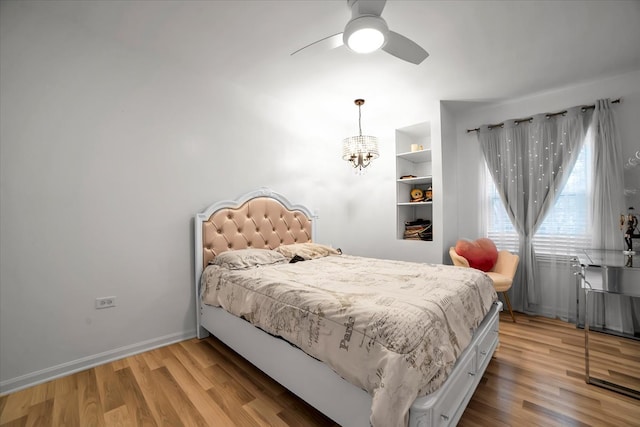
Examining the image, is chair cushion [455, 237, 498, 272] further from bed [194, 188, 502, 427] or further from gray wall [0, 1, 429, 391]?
gray wall [0, 1, 429, 391]

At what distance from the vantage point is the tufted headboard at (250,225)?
2.58 meters

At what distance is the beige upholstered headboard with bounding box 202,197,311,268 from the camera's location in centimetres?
264

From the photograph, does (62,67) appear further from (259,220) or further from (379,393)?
(379,393)

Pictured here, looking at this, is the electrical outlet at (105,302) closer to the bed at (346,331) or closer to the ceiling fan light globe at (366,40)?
the bed at (346,331)

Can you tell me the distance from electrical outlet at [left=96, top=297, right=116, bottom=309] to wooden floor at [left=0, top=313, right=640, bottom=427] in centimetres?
44

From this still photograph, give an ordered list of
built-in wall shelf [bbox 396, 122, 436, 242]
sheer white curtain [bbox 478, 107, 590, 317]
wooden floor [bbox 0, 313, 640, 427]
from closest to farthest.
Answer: wooden floor [bbox 0, 313, 640, 427]
sheer white curtain [bbox 478, 107, 590, 317]
built-in wall shelf [bbox 396, 122, 436, 242]

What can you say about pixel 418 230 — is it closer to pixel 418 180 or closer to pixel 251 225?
pixel 418 180

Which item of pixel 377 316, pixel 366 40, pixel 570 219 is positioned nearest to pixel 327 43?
pixel 366 40

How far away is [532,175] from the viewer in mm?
3100

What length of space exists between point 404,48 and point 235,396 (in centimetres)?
249

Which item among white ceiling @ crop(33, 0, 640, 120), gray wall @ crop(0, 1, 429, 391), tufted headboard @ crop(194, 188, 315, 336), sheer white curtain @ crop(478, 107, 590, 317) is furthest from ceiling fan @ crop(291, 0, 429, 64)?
sheer white curtain @ crop(478, 107, 590, 317)

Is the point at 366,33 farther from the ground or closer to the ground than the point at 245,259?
→ farther from the ground

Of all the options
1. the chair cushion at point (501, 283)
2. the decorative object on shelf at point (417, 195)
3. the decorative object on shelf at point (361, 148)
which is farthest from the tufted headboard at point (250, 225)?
the chair cushion at point (501, 283)

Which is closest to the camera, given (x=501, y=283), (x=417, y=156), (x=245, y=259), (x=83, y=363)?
(x=83, y=363)
